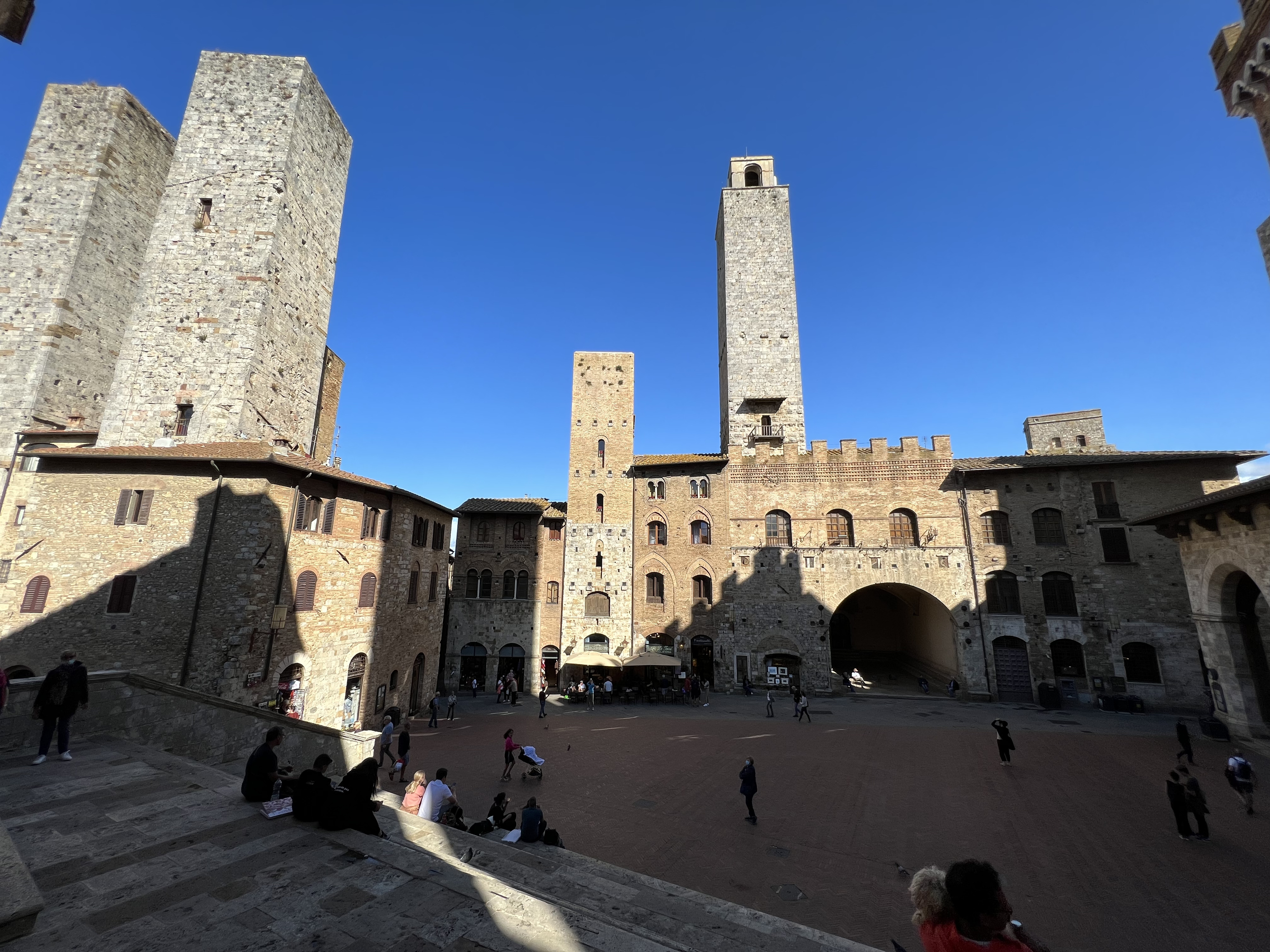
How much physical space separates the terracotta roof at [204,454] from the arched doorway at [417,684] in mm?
9218

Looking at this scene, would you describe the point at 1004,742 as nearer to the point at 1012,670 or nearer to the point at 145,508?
the point at 1012,670

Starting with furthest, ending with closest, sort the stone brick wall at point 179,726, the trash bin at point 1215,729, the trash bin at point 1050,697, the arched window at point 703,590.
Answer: the arched window at point 703,590, the trash bin at point 1050,697, the trash bin at point 1215,729, the stone brick wall at point 179,726

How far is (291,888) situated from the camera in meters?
4.52

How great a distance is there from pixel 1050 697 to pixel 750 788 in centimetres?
1963

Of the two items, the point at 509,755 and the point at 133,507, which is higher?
the point at 133,507

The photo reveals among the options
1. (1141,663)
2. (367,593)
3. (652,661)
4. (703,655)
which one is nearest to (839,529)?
(703,655)

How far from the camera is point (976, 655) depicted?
24047 mm

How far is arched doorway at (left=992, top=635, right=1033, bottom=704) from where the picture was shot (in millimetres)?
23391

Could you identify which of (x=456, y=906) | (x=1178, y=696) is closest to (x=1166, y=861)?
(x=456, y=906)

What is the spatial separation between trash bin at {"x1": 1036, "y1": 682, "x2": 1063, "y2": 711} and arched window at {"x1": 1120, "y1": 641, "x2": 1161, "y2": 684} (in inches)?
127

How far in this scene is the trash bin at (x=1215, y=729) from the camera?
52.7 feet

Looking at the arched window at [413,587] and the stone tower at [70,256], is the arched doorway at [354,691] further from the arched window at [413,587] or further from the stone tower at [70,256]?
the stone tower at [70,256]

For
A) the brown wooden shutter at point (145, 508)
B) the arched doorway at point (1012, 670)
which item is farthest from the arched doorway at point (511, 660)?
the arched doorway at point (1012, 670)

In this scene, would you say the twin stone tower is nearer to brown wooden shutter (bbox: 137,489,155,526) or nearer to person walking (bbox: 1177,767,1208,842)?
brown wooden shutter (bbox: 137,489,155,526)
